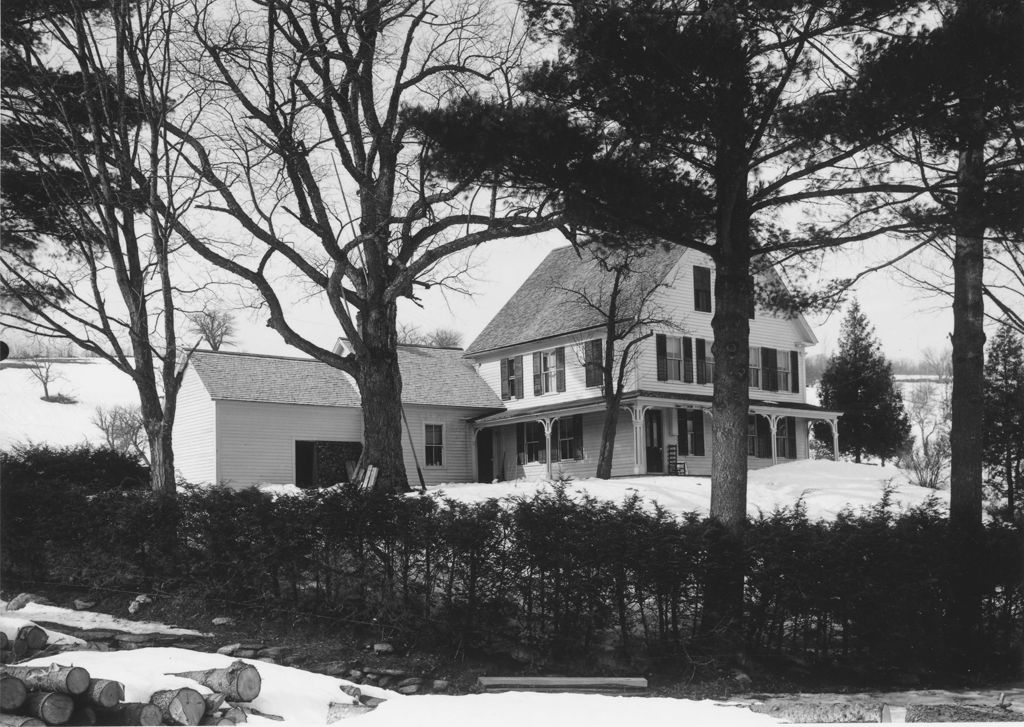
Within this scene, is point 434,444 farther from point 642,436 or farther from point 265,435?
point 642,436

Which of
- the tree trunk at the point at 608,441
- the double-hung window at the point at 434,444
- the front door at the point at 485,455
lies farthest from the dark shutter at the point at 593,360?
the double-hung window at the point at 434,444

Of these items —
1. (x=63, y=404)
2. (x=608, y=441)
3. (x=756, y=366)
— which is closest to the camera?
(x=608, y=441)

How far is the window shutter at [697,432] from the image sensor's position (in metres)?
24.3

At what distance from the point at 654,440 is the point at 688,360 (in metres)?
2.29

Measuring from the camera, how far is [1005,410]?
44.2 feet

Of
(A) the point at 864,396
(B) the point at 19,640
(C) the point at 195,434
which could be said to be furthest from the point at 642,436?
(B) the point at 19,640

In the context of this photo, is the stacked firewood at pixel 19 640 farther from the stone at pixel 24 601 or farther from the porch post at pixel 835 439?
the porch post at pixel 835 439

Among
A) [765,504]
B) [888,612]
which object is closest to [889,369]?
[765,504]

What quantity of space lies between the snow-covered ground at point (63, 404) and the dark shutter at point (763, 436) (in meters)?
24.8

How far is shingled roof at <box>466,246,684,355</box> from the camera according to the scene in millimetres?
23906

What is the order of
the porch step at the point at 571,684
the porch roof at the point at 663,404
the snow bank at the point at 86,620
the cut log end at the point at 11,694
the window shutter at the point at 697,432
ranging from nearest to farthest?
the cut log end at the point at 11,694, the porch step at the point at 571,684, the snow bank at the point at 86,620, the porch roof at the point at 663,404, the window shutter at the point at 697,432

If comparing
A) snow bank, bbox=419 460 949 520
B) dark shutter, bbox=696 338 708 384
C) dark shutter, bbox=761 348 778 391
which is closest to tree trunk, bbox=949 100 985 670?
snow bank, bbox=419 460 949 520

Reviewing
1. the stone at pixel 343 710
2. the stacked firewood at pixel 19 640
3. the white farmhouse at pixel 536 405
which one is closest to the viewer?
the stone at pixel 343 710

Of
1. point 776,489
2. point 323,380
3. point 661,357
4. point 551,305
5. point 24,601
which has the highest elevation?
point 551,305
